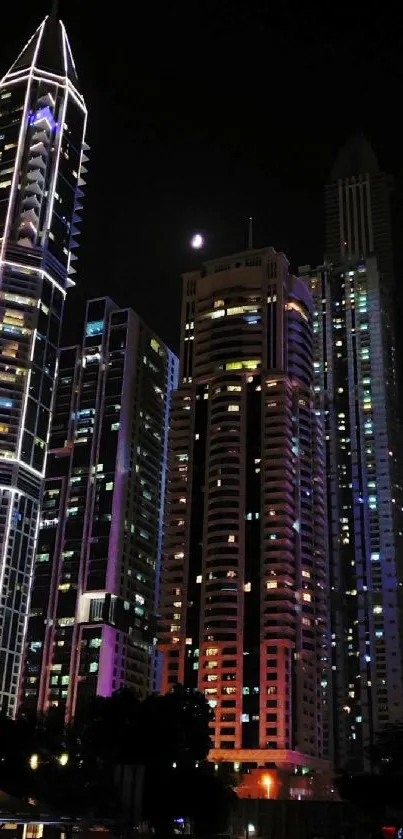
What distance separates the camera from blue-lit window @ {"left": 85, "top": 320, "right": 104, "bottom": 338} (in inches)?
7042

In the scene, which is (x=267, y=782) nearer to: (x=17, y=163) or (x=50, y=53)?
(x=17, y=163)

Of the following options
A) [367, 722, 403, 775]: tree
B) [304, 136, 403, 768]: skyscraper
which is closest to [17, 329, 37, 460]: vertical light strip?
[304, 136, 403, 768]: skyscraper

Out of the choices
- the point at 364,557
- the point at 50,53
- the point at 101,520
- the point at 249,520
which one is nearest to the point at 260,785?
the point at 249,520

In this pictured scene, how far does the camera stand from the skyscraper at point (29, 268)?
156250 mm

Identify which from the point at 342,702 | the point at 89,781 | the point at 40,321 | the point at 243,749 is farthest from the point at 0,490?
the point at 89,781

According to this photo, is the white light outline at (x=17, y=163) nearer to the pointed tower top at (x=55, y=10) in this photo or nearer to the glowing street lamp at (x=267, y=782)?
the pointed tower top at (x=55, y=10)

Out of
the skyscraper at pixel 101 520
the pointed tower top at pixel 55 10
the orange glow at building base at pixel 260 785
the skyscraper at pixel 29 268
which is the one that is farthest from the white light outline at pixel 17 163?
the orange glow at building base at pixel 260 785

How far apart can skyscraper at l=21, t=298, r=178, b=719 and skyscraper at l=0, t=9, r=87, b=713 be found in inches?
189

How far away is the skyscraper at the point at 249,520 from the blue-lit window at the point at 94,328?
20.3 m

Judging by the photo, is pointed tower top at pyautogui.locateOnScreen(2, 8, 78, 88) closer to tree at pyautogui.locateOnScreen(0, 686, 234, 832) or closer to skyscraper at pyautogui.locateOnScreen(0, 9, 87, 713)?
skyscraper at pyautogui.locateOnScreen(0, 9, 87, 713)

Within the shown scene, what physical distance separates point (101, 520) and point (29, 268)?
150ft

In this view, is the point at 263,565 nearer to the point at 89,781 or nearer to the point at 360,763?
the point at 360,763

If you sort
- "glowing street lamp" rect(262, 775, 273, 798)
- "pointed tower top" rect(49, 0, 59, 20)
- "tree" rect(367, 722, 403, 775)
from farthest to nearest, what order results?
"pointed tower top" rect(49, 0, 59, 20)
"glowing street lamp" rect(262, 775, 273, 798)
"tree" rect(367, 722, 403, 775)

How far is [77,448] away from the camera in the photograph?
170m
